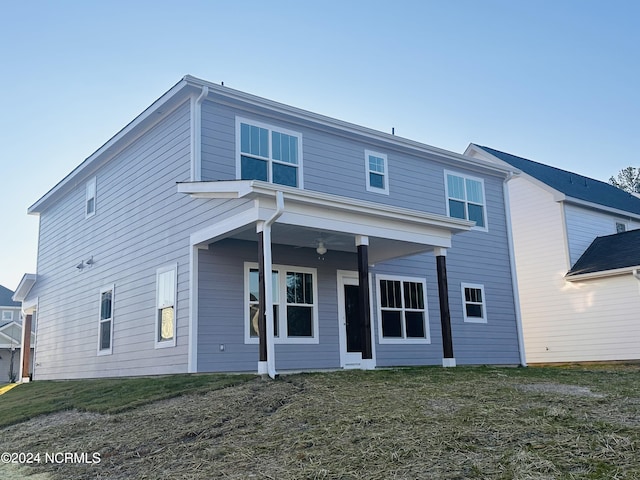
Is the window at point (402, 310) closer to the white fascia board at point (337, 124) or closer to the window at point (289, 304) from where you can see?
the window at point (289, 304)

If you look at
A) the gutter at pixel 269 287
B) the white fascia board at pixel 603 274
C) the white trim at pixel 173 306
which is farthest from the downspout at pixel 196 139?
the white fascia board at pixel 603 274

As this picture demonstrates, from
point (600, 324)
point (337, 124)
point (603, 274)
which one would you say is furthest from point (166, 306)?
point (600, 324)

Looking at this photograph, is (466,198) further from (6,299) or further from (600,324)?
(6,299)

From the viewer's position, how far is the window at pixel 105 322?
1336cm

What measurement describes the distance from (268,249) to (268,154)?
329 centimetres

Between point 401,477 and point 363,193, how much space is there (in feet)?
31.1

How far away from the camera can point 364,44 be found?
51.6 feet

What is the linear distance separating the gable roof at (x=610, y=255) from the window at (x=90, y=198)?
13.7 meters

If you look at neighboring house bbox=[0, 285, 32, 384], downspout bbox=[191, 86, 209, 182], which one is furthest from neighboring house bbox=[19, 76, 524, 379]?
neighboring house bbox=[0, 285, 32, 384]

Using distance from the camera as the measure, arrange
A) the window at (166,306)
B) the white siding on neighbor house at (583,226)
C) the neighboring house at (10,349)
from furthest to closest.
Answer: the neighboring house at (10,349) < the white siding on neighbor house at (583,226) < the window at (166,306)

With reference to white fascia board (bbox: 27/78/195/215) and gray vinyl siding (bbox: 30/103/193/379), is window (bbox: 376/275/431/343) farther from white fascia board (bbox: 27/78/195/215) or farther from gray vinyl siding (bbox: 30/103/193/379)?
white fascia board (bbox: 27/78/195/215)

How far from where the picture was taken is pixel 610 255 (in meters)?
17.8

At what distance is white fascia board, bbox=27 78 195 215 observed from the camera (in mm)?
11391

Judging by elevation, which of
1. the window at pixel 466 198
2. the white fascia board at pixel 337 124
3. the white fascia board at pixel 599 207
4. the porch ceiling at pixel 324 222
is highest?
the white fascia board at pixel 337 124
